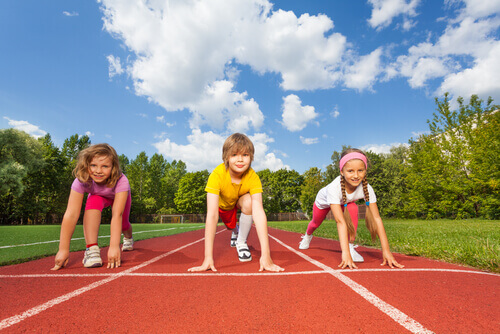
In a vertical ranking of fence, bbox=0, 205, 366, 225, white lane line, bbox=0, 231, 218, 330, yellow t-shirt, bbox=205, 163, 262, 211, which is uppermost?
yellow t-shirt, bbox=205, 163, 262, 211

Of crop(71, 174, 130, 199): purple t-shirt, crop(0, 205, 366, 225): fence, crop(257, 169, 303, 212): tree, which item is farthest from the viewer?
crop(257, 169, 303, 212): tree

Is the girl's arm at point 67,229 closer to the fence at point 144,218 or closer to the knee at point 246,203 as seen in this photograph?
the knee at point 246,203

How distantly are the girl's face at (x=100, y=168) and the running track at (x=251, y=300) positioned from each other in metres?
1.18

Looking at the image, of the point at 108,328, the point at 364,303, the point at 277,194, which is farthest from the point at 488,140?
the point at 277,194

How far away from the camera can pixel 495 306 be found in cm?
197

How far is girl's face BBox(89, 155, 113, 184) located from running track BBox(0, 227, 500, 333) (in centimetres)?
118

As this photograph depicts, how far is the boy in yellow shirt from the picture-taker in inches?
128

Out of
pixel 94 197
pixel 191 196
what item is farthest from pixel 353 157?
pixel 191 196

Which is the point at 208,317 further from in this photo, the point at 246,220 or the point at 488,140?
the point at 488,140

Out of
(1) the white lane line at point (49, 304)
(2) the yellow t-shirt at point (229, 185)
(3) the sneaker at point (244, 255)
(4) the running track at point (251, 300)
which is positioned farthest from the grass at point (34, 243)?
(3) the sneaker at point (244, 255)

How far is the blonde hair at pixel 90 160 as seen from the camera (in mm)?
3494

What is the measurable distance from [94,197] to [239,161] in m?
2.22

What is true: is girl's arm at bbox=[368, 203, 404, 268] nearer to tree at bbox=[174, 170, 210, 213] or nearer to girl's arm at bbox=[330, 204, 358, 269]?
girl's arm at bbox=[330, 204, 358, 269]

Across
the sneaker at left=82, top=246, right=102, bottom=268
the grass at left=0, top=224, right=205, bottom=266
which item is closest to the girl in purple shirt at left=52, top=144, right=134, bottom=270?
the sneaker at left=82, top=246, right=102, bottom=268
